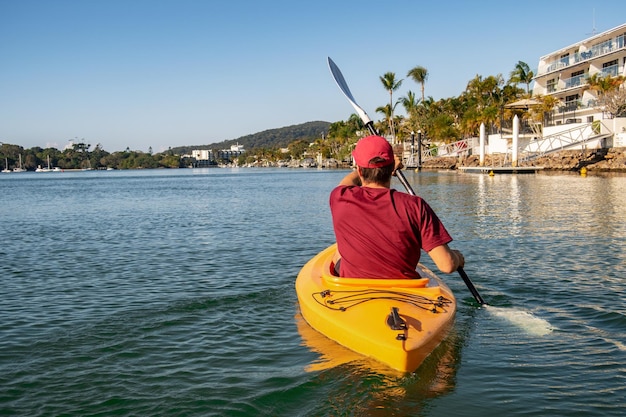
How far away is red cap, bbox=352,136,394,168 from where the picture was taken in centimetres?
476

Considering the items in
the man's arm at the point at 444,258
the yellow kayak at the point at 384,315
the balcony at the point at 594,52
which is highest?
the balcony at the point at 594,52

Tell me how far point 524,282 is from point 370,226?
18.2 ft

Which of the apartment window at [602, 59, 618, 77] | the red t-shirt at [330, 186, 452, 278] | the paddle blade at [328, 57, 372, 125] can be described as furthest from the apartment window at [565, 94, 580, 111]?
the red t-shirt at [330, 186, 452, 278]

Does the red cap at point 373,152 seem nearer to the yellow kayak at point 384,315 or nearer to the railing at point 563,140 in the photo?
the yellow kayak at point 384,315

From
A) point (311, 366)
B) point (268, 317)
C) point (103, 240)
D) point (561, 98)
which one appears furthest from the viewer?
point (561, 98)

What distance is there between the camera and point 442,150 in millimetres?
81125

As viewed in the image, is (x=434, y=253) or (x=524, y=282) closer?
(x=434, y=253)

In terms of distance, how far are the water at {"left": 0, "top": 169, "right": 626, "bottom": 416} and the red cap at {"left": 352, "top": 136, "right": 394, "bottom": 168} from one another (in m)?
1.83

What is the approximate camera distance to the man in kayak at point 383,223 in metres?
4.59

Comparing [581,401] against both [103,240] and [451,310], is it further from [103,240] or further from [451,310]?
[103,240]

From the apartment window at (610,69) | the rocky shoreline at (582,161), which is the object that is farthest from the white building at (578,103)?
the rocky shoreline at (582,161)

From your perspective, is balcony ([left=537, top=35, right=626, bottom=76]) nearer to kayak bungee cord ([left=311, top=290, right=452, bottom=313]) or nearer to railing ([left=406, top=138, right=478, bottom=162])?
railing ([left=406, top=138, right=478, bottom=162])

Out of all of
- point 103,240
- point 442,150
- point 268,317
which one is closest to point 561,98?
point 442,150

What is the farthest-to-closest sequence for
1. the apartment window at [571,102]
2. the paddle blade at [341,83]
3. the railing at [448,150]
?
the railing at [448,150]
the apartment window at [571,102]
the paddle blade at [341,83]
